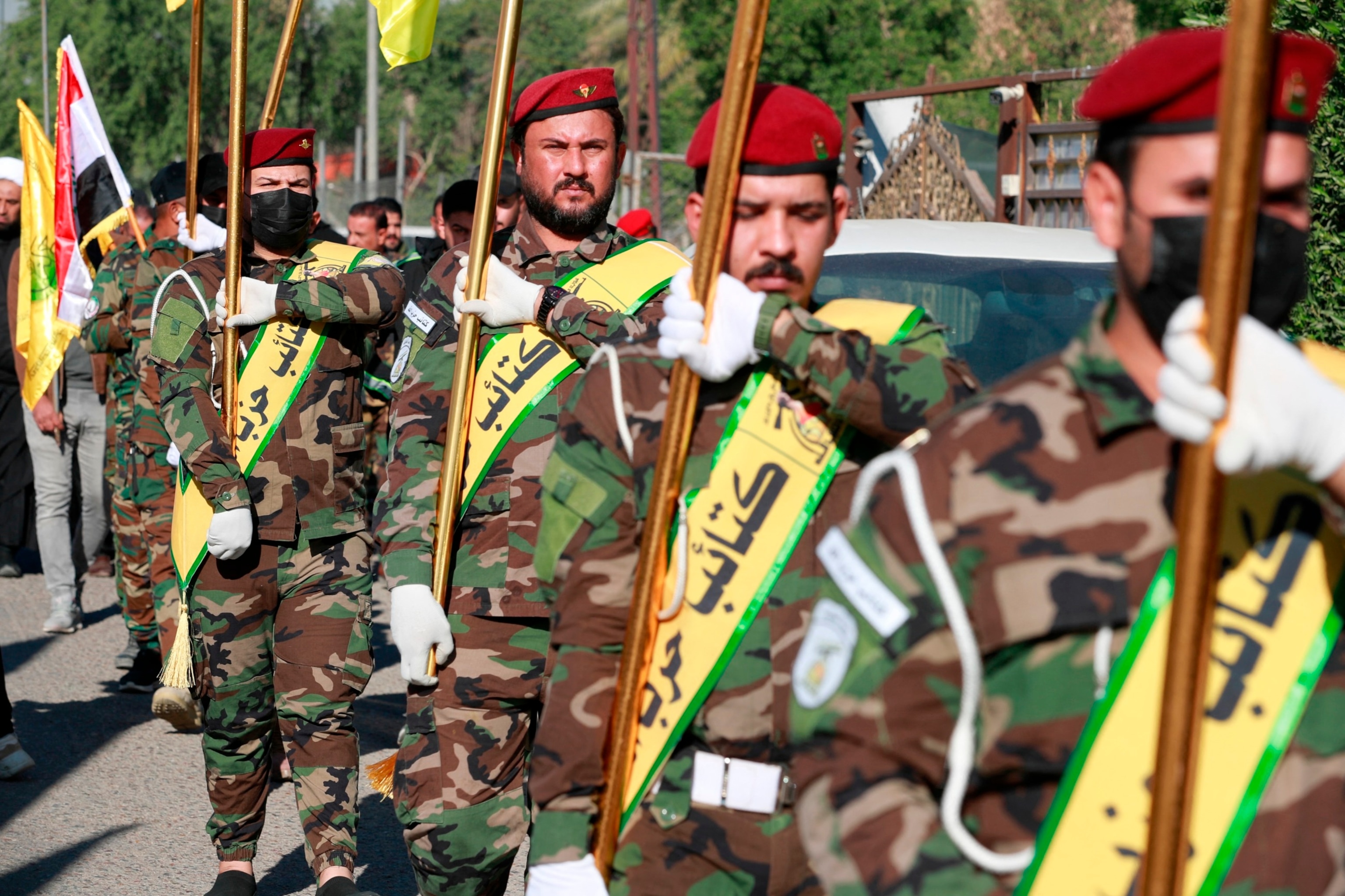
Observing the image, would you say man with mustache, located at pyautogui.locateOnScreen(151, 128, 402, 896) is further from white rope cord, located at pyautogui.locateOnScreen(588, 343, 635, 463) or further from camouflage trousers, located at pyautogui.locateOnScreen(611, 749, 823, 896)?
white rope cord, located at pyautogui.locateOnScreen(588, 343, 635, 463)

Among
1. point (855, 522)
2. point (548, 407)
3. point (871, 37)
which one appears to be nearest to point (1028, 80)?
point (548, 407)

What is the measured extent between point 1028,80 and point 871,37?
878 inches

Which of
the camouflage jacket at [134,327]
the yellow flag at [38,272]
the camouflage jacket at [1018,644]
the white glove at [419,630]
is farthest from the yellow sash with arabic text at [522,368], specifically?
the yellow flag at [38,272]

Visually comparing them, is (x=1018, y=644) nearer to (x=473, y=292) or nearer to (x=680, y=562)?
(x=680, y=562)

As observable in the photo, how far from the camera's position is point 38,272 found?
762cm

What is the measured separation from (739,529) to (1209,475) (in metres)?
1.07

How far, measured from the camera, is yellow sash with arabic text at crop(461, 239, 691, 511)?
3.78 metres

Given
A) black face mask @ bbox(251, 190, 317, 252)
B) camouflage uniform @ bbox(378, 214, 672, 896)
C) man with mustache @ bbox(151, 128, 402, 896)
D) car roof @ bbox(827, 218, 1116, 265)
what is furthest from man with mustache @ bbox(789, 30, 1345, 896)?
black face mask @ bbox(251, 190, 317, 252)

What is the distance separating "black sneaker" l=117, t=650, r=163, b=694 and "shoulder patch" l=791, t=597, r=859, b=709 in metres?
6.38

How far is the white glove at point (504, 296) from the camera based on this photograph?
3748 mm

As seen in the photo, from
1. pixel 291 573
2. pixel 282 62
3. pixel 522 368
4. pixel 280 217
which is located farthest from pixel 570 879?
pixel 282 62

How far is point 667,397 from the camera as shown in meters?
2.49

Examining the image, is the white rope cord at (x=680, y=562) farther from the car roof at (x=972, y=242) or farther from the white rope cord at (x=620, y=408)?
the car roof at (x=972, y=242)

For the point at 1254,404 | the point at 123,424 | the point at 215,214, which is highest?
the point at 1254,404
